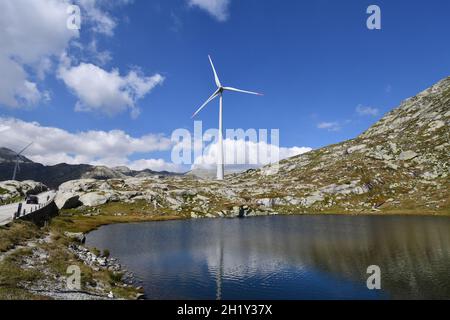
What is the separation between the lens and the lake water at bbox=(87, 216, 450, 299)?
43719 mm

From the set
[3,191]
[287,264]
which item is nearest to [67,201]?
[3,191]

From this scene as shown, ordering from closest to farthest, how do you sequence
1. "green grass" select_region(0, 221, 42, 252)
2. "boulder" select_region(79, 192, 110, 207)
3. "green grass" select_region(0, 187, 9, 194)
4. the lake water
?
the lake water, "green grass" select_region(0, 221, 42, 252), "green grass" select_region(0, 187, 9, 194), "boulder" select_region(79, 192, 110, 207)

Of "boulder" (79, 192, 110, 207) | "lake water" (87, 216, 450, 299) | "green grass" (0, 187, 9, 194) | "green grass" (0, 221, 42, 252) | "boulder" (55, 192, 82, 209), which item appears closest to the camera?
"lake water" (87, 216, 450, 299)

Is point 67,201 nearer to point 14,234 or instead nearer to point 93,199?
point 93,199

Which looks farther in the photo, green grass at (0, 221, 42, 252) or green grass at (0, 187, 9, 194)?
green grass at (0, 187, 9, 194)

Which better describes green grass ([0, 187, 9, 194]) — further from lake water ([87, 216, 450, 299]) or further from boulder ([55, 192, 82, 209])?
lake water ([87, 216, 450, 299])

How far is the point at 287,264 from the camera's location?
5853 cm

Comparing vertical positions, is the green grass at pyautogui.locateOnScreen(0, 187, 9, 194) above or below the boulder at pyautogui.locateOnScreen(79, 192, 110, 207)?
above

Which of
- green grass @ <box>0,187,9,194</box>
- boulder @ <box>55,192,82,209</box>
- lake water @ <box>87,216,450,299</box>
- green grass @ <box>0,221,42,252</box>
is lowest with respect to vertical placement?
lake water @ <box>87,216,450,299</box>

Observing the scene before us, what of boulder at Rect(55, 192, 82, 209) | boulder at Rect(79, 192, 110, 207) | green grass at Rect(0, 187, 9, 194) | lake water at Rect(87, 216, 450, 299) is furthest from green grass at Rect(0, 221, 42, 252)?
green grass at Rect(0, 187, 9, 194)

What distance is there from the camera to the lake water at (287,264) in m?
43.7
